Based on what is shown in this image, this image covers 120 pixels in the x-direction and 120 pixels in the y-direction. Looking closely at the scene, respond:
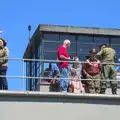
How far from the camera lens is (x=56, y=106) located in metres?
15.4

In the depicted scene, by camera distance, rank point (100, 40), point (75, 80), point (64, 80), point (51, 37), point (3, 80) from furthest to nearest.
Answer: point (100, 40) → point (51, 37) → point (75, 80) → point (64, 80) → point (3, 80)

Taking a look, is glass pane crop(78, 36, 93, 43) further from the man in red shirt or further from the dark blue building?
the man in red shirt

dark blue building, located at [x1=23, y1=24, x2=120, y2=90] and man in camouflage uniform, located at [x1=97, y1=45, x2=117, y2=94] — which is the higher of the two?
dark blue building, located at [x1=23, y1=24, x2=120, y2=90]

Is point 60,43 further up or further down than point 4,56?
further up

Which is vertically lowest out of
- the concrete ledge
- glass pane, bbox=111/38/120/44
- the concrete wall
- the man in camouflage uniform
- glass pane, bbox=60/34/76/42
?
the concrete wall

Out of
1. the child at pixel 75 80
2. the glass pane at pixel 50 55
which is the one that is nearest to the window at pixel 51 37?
the glass pane at pixel 50 55

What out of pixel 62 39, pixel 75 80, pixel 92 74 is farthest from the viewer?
pixel 62 39

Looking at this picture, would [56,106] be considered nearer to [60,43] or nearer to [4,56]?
[4,56]

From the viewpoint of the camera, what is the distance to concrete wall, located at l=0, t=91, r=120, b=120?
1517cm

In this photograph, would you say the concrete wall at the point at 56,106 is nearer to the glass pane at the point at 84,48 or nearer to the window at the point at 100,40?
the glass pane at the point at 84,48

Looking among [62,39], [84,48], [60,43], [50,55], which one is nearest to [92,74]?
[50,55]

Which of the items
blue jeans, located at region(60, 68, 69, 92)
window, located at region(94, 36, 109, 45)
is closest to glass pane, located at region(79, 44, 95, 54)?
window, located at region(94, 36, 109, 45)

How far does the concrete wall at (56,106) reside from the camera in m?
15.2

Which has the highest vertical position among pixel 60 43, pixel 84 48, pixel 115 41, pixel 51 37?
pixel 51 37
